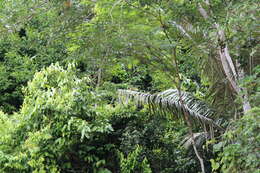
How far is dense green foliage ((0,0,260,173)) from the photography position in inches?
172

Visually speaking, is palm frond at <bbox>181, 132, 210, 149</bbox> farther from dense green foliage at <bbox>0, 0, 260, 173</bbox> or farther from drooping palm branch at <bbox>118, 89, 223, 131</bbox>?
drooping palm branch at <bbox>118, 89, 223, 131</bbox>

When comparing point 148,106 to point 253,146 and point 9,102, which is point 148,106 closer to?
point 253,146

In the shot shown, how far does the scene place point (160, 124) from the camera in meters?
6.08

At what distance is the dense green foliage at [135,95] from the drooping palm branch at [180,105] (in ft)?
0.05

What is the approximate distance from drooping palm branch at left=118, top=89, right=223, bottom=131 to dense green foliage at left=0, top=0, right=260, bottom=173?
0.05 ft

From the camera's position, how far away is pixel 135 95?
5.85 m

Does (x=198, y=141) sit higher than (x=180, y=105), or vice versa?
(x=180, y=105)

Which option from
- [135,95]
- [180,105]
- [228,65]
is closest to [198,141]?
[180,105]

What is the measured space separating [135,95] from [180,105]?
0.84 meters

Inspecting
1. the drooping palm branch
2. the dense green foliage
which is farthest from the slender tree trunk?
the drooping palm branch

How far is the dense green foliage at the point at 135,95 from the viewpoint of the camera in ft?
14.4

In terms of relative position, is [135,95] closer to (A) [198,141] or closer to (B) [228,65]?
(A) [198,141]

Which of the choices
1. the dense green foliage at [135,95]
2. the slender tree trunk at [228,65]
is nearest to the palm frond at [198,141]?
the dense green foliage at [135,95]

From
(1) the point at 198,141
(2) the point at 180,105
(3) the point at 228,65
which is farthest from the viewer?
(1) the point at 198,141
